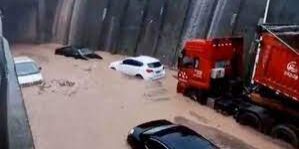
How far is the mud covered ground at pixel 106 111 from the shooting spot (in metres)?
15.2

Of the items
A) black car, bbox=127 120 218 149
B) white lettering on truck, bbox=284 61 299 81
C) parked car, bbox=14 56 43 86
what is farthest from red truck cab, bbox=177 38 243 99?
parked car, bbox=14 56 43 86

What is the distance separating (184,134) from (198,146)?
68cm

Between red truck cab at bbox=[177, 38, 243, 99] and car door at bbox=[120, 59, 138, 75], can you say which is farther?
car door at bbox=[120, 59, 138, 75]

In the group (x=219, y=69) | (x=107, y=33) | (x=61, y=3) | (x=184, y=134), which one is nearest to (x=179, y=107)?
(x=219, y=69)

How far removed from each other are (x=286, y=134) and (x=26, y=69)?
10.9 meters

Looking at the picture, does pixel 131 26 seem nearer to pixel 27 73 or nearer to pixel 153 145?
pixel 27 73

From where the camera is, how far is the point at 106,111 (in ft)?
58.6

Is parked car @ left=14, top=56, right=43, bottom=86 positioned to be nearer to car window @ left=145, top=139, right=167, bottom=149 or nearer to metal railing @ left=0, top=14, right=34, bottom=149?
car window @ left=145, top=139, right=167, bottom=149

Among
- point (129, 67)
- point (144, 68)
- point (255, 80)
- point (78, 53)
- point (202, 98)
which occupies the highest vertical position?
point (255, 80)

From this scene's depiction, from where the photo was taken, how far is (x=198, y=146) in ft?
40.6

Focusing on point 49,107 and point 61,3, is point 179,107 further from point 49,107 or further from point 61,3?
point 61,3

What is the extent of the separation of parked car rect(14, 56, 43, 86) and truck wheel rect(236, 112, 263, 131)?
864 centimetres

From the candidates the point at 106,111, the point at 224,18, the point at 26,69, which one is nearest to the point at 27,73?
the point at 26,69

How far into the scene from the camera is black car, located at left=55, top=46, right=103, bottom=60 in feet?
86.9
